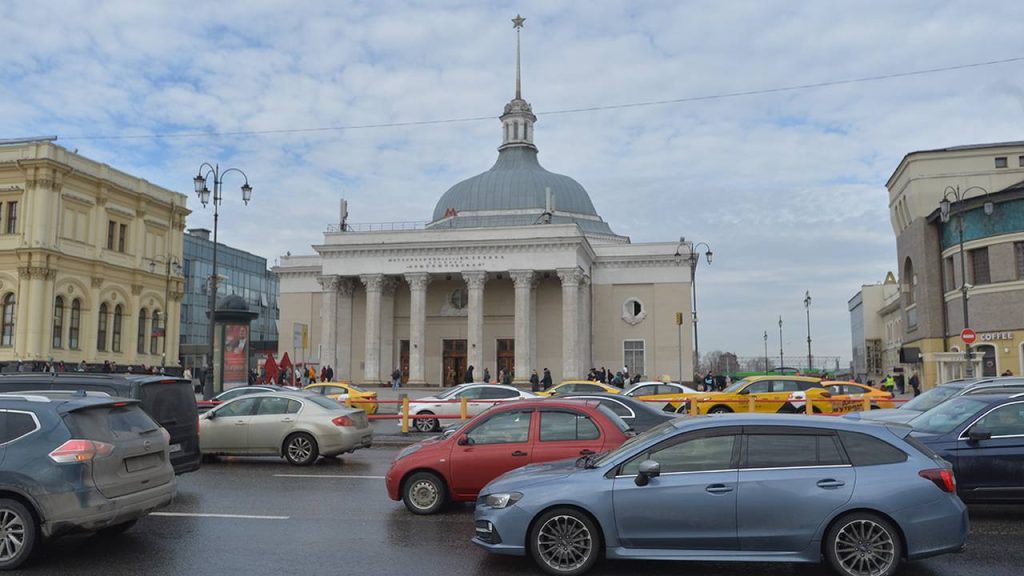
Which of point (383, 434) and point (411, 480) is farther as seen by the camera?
point (383, 434)

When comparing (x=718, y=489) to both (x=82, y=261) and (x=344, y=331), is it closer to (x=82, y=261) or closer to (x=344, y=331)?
(x=82, y=261)

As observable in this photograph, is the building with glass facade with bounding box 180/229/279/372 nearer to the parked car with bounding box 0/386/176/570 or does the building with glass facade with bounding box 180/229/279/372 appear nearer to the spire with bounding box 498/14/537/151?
the spire with bounding box 498/14/537/151

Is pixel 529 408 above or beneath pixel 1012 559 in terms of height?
above

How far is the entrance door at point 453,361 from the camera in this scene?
5403 centimetres

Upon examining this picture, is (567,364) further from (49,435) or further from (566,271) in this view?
(49,435)

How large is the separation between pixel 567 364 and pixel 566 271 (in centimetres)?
575

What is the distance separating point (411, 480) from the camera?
33.9 ft

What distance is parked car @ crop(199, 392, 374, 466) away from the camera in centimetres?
1551

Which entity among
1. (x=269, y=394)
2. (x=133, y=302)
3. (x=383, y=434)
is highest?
(x=133, y=302)

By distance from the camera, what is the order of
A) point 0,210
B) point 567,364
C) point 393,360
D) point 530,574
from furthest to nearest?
1. point 393,360
2. point 567,364
3. point 0,210
4. point 530,574

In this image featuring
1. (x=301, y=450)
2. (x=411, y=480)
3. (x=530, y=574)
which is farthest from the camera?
(x=301, y=450)

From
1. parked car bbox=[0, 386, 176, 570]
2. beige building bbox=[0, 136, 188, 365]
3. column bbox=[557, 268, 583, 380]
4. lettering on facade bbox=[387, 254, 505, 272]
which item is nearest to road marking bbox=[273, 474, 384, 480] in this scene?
parked car bbox=[0, 386, 176, 570]

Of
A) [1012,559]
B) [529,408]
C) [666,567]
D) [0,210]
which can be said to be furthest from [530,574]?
[0,210]

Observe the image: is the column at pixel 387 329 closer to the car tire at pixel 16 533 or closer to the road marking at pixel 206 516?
the road marking at pixel 206 516
